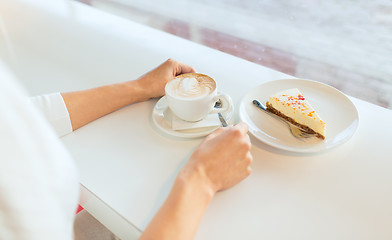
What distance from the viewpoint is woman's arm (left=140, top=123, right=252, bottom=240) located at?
59cm

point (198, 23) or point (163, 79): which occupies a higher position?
point (163, 79)

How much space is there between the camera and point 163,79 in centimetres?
94

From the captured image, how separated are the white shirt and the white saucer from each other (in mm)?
367

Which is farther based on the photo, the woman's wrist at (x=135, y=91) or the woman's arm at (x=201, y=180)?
the woman's wrist at (x=135, y=91)

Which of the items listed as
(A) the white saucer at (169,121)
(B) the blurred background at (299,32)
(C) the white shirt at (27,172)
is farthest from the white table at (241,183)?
(B) the blurred background at (299,32)

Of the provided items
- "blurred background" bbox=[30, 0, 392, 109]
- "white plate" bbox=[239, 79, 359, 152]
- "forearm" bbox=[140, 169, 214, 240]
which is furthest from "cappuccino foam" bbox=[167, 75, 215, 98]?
"blurred background" bbox=[30, 0, 392, 109]

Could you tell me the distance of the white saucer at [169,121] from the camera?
31.8 inches

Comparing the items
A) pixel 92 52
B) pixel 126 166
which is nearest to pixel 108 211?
pixel 126 166

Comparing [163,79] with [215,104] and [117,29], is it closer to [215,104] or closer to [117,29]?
[215,104]

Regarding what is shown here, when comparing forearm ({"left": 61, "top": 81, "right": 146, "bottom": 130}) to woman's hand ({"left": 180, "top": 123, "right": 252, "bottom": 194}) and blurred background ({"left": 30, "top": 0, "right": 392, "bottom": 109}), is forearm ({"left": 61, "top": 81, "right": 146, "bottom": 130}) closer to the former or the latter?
woman's hand ({"left": 180, "top": 123, "right": 252, "bottom": 194})

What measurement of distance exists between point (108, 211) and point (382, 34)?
109 inches

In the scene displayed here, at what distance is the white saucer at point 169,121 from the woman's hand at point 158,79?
3cm

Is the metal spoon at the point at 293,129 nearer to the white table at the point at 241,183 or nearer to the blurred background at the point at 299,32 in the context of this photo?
the white table at the point at 241,183

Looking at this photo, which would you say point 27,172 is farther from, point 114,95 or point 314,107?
point 314,107
